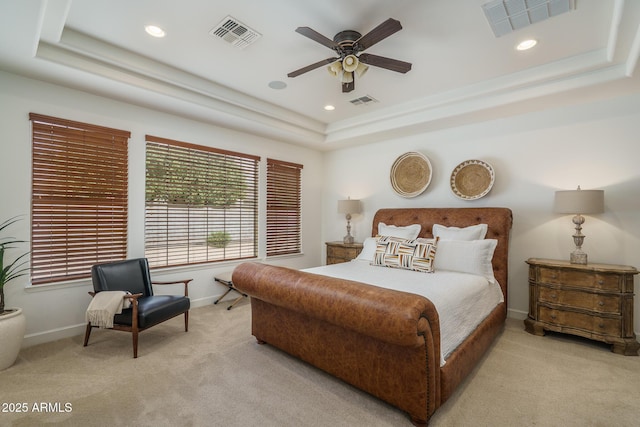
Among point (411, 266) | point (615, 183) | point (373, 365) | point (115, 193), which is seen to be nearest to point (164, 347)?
point (115, 193)

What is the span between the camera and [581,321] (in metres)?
2.96

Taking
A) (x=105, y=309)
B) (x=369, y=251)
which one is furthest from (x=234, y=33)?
(x=369, y=251)

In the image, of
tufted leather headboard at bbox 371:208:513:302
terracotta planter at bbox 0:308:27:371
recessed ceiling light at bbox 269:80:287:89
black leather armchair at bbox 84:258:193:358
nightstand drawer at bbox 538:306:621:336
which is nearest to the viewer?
terracotta planter at bbox 0:308:27:371

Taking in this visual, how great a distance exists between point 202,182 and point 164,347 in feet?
7.15

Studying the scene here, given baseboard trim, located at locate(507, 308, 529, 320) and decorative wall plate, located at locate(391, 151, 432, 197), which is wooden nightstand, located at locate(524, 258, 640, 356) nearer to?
baseboard trim, located at locate(507, 308, 529, 320)

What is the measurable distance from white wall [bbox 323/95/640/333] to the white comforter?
3.06 ft

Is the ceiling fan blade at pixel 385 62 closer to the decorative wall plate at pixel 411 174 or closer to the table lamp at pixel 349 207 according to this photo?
the decorative wall plate at pixel 411 174

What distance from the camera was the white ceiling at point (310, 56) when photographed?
87.8 inches

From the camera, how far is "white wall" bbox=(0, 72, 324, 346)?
283 cm

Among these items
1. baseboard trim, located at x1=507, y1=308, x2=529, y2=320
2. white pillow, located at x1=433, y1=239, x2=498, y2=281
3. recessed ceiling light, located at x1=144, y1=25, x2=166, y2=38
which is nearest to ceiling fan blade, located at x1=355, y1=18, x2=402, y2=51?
recessed ceiling light, located at x1=144, y1=25, x2=166, y2=38

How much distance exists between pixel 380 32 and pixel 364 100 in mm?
1872

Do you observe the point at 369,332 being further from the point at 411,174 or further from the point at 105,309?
the point at 411,174

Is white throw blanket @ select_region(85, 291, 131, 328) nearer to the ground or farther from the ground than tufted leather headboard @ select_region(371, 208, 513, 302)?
nearer to the ground

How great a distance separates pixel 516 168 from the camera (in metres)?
3.76
